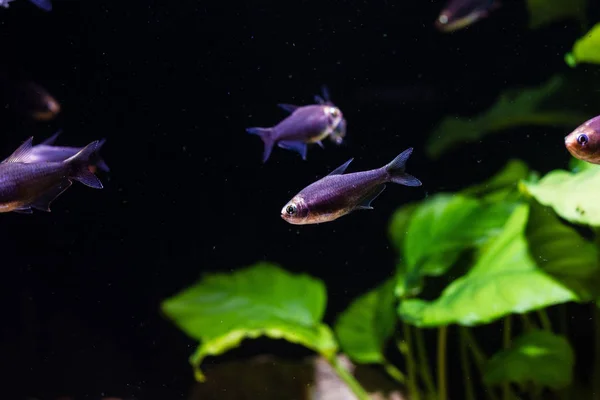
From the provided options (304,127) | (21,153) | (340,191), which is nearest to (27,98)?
(21,153)

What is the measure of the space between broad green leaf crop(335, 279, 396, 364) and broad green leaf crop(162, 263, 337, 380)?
0.76ft

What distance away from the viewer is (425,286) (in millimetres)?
4543

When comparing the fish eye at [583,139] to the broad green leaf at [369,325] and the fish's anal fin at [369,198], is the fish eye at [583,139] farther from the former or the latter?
the broad green leaf at [369,325]

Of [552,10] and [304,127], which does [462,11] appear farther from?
[304,127]

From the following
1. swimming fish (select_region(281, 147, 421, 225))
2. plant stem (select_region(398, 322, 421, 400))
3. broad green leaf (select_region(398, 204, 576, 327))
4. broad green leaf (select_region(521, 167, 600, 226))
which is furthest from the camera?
plant stem (select_region(398, 322, 421, 400))

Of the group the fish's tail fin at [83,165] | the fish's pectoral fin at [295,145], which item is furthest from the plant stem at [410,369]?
the fish's tail fin at [83,165]

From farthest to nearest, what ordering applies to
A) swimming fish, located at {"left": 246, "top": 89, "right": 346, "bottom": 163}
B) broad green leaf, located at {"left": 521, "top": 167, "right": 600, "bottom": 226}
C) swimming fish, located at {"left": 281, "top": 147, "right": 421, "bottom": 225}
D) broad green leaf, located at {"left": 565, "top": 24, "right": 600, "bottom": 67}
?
broad green leaf, located at {"left": 565, "top": 24, "right": 600, "bottom": 67}
broad green leaf, located at {"left": 521, "top": 167, "right": 600, "bottom": 226}
swimming fish, located at {"left": 246, "top": 89, "right": 346, "bottom": 163}
swimming fish, located at {"left": 281, "top": 147, "right": 421, "bottom": 225}

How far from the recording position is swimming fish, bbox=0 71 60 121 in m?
3.47

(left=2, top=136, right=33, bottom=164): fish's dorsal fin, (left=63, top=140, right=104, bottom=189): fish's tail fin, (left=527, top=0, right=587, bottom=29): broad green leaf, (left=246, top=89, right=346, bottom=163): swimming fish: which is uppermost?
(left=2, top=136, right=33, bottom=164): fish's dorsal fin

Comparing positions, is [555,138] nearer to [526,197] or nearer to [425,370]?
[526,197]

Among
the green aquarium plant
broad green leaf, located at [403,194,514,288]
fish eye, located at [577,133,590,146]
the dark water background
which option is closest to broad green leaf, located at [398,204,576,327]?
the green aquarium plant

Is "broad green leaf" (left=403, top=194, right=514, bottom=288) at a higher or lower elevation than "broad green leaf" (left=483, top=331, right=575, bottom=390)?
higher

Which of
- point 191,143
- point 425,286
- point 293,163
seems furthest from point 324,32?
point 425,286

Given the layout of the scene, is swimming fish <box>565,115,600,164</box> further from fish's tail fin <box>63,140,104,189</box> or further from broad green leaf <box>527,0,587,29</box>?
broad green leaf <box>527,0,587,29</box>
